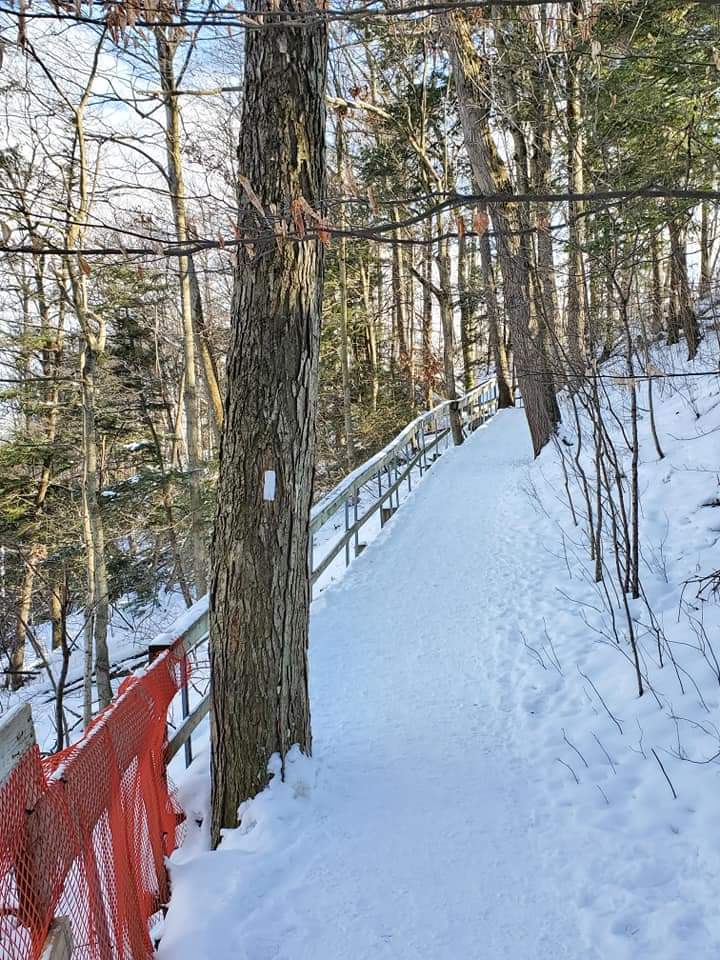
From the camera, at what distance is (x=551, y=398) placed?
35.3 feet

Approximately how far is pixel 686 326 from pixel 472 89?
17.6 ft

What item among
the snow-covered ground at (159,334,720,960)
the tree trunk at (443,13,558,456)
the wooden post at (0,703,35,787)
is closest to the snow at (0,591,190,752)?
the tree trunk at (443,13,558,456)

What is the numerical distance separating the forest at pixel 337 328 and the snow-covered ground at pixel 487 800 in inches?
3.4

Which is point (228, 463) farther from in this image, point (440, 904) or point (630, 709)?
point (630, 709)

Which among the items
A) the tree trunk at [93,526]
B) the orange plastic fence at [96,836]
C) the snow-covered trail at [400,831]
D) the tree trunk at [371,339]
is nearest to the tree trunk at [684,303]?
the snow-covered trail at [400,831]

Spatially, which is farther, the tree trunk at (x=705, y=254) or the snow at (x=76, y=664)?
the snow at (x=76, y=664)

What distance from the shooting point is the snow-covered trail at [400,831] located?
7.66ft

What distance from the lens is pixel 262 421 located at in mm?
3068

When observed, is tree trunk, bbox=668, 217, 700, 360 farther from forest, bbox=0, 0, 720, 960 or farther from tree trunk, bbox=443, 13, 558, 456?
tree trunk, bbox=443, 13, 558, 456

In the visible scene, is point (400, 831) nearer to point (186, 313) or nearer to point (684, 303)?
point (684, 303)

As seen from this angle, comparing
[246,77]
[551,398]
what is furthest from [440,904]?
[551,398]

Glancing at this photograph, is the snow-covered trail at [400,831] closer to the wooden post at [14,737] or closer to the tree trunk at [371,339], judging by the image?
the wooden post at [14,737]

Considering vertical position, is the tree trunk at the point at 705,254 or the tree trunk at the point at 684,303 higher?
the tree trunk at the point at 705,254

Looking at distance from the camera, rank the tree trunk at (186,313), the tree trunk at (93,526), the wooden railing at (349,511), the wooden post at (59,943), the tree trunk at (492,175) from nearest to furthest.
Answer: the wooden post at (59,943)
the wooden railing at (349,511)
the tree trunk at (492,175)
the tree trunk at (93,526)
the tree trunk at (186,313)
